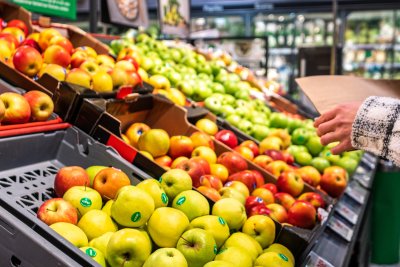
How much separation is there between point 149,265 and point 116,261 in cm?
10

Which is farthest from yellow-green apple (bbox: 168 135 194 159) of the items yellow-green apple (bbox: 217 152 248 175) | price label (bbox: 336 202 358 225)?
price label (bbox: 336 202 358 225)

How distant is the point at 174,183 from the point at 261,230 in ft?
1.10

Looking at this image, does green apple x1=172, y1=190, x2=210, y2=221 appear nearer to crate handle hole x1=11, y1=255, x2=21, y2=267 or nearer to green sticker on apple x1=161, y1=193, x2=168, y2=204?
green sticker on apple x1=161, y1=193, x2=168, y2=204

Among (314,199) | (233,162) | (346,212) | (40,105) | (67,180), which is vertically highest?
(40,105)

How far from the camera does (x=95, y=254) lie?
4.06 ft

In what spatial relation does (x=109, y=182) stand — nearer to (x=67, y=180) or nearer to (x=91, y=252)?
(x=67, y=180)

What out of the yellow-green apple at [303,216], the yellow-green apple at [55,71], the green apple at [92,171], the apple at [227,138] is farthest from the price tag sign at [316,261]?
the yellow-green apple at [55,71]

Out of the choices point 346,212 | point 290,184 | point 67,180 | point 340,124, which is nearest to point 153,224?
point 67,180

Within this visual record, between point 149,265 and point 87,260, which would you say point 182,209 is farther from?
point 87,260

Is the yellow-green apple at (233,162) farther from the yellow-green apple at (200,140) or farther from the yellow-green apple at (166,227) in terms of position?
the yellow-green apple at (166,227)

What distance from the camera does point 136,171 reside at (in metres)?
1.69

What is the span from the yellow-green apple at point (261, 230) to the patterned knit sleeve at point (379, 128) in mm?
454

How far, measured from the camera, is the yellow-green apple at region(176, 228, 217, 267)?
1245 millimetres

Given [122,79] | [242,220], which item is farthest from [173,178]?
[122,79]
